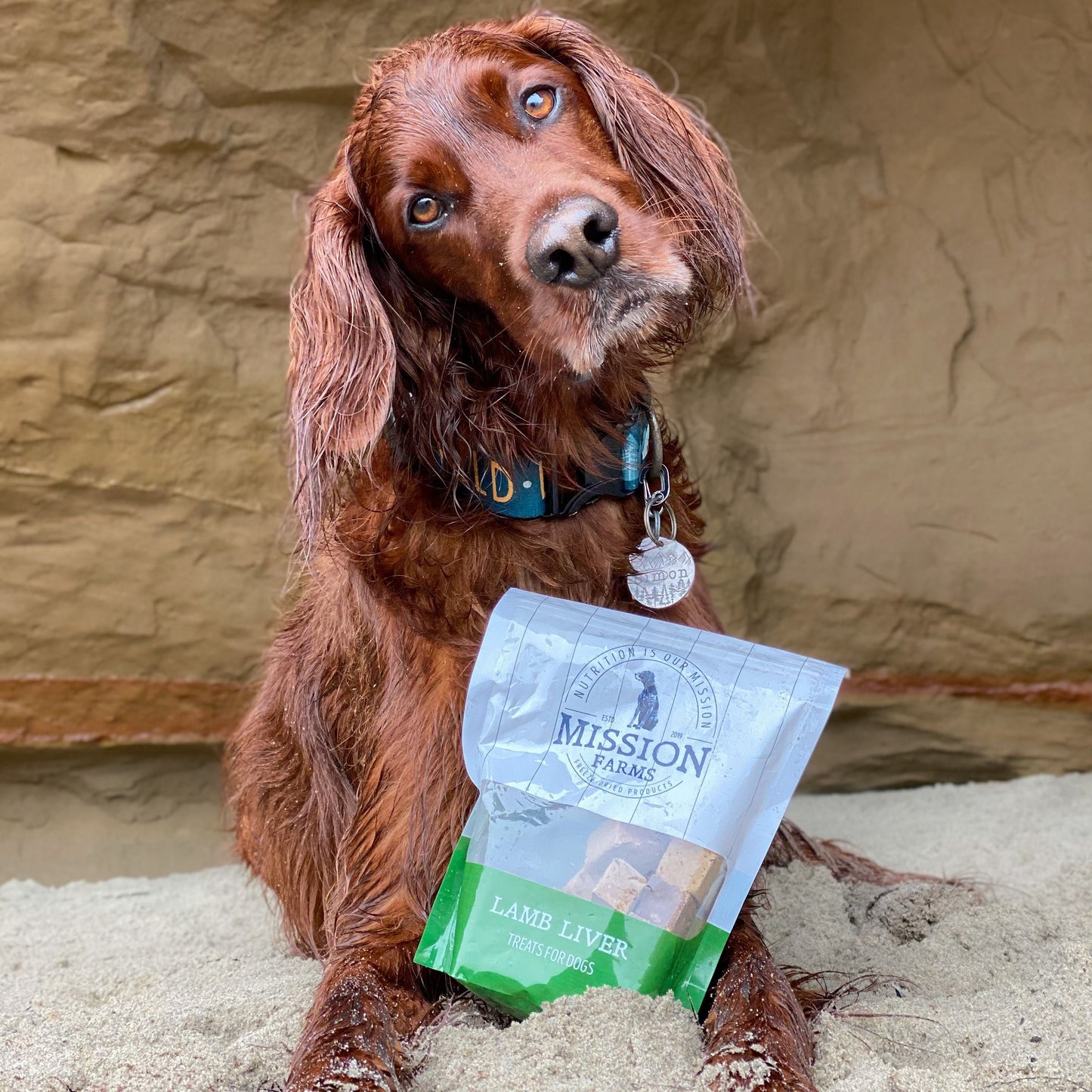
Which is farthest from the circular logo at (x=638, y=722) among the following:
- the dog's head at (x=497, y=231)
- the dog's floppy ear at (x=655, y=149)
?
the dog's floppy ear at (x=655, y=149)

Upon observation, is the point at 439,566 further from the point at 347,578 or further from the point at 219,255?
the point at 219,255

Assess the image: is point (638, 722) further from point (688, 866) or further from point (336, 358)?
point (336, 358)

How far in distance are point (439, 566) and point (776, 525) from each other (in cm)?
163

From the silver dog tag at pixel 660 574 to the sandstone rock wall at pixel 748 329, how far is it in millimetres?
1306

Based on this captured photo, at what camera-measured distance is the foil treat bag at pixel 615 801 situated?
5.83ft

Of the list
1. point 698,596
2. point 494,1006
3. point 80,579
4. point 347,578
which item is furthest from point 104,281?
point 494,1006

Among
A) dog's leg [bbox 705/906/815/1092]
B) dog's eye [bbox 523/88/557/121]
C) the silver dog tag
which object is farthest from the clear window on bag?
dog's eye [bbox 523/88/557/121]

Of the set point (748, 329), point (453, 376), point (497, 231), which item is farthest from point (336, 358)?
point (748, 329)

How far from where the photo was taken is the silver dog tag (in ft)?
7.02

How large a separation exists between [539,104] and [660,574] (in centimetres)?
80

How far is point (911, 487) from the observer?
3404 mm

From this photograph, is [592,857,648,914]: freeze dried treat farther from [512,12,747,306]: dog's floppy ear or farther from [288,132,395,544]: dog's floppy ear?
[512,12,747,306]: dog's floppy ear

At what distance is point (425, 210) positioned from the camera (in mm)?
2053

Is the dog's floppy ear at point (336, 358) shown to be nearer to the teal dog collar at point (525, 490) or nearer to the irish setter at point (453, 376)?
the irish setter at point (453, 376)
